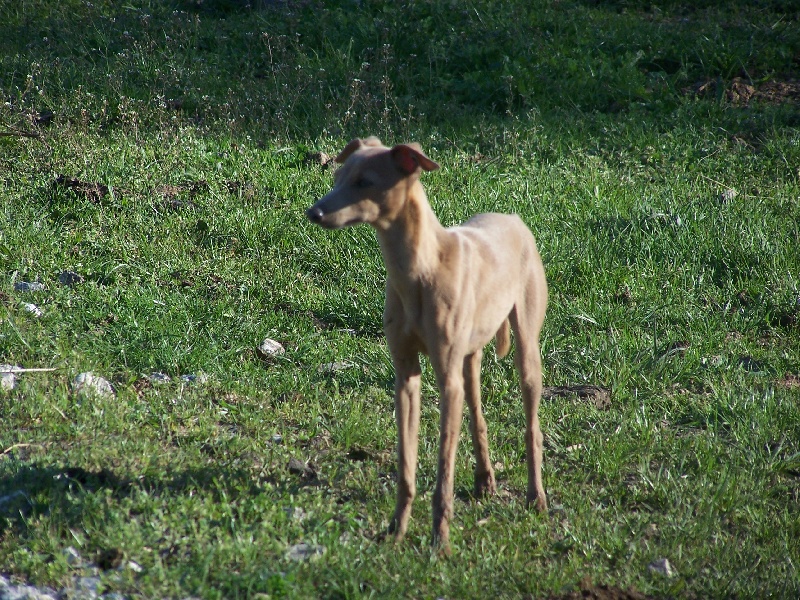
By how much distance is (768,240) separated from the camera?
7.49 meters

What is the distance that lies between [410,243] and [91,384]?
88.8 inches

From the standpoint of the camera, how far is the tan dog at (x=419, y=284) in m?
3.89

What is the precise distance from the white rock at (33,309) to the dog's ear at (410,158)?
9.90ft

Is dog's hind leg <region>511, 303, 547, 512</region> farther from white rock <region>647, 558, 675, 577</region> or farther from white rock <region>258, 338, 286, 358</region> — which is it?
white rock <region>258, 338, 286, 358</region>

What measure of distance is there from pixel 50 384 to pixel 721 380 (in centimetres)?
416

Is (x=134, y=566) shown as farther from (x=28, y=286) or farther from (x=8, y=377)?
(x=28, y=286)

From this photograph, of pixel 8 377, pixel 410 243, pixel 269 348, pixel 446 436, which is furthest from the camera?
pixel 269 348

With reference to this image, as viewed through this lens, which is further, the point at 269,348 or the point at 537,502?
the point at 269,348

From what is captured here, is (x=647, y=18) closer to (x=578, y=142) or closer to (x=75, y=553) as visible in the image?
(x=578, y=142)

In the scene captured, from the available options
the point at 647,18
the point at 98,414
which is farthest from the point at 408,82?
the point at 98,414

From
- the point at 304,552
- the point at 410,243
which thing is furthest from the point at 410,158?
the point at 304,552

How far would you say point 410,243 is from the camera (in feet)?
13.1

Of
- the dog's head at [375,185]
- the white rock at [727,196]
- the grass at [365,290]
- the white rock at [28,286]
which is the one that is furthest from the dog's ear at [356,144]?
the white rock at [727,196]

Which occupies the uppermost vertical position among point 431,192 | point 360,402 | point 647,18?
point 647,18
